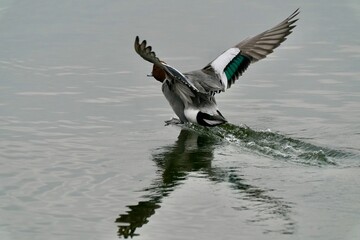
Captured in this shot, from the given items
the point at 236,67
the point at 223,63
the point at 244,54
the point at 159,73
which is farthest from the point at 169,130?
the point at 244,54

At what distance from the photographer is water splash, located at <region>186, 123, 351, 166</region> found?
7.40 m

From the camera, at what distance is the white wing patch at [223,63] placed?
8953 millimetres

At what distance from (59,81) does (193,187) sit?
377 centimetres

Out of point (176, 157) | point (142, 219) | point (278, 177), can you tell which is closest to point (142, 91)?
point (176, 157)

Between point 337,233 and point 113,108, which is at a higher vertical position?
point 113,108

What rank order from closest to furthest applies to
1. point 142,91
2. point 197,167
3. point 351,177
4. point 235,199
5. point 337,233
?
point 337,233
point 235,199
point 351,177
point 197,167
point 142,91

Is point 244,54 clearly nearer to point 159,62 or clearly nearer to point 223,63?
point 223,63

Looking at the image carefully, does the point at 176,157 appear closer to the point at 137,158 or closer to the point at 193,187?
the point at 137,158

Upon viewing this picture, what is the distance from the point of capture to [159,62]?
7.59 meters

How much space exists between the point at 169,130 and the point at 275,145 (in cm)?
113

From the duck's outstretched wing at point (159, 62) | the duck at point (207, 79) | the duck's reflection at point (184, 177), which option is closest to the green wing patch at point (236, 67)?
the duck at point (207, 79)

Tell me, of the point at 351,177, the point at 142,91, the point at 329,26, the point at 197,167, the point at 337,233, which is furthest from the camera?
the point at 329,26

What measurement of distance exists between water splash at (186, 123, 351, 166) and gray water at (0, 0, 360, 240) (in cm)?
2

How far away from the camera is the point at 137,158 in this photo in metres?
7.48
